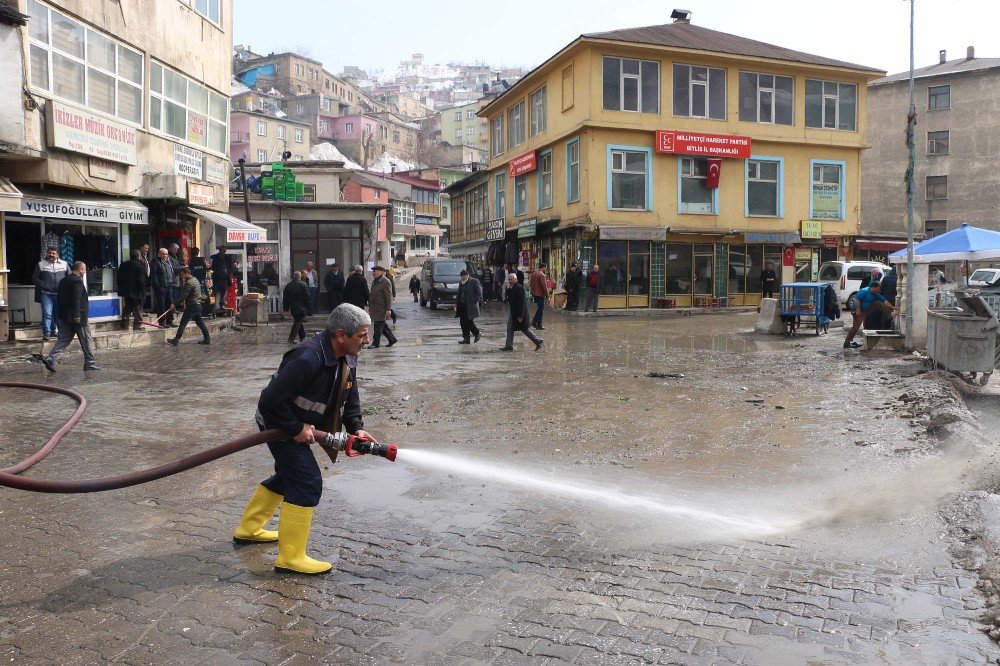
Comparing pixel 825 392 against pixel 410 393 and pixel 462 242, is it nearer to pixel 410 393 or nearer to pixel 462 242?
pixel 410 393

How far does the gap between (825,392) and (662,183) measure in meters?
22.9

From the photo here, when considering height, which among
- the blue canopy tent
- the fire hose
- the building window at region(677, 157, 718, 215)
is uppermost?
the building window at region(677, 157, 718, 215)

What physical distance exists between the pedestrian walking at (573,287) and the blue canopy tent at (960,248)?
14.2 m

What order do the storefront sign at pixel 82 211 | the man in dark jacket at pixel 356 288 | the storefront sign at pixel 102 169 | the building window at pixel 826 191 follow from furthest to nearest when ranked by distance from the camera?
the building window at pixel 826 191
the man in dark jacket at pixel 356 288
the storefront sign at pixel 102 169
the storefront sign at pixel 82 211

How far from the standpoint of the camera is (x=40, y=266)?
1539 centimetres

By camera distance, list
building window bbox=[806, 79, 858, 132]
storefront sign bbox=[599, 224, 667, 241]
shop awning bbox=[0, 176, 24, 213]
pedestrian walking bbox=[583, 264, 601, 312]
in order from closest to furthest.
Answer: shop awning bbox=[0, 176, 24, 213]
pedestrian walking bbox=[583, 264, 601, 312]
storefront sign bbox=[599, 224, 667, 241]
building window bbox=[806, 79, 858, 132]

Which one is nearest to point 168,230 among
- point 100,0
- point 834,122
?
point 100,0

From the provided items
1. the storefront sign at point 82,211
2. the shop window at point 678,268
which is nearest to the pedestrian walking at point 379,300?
the storefront sign at point 82,211

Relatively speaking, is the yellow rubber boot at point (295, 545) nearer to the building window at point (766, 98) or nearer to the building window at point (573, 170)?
the building window at point (573, 170)

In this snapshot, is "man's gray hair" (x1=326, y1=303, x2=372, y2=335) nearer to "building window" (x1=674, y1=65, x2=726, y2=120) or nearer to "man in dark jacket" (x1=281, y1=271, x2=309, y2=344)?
"man in dark jacket" (x1=281, y1=271, x2=309, y2=344)

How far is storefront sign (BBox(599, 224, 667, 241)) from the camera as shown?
105 feet

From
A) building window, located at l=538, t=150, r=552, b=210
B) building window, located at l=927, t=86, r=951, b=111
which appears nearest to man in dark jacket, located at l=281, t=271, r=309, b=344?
building window, located at l=538, t=150, r=552, b=210

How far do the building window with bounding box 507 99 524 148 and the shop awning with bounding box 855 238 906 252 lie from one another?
1646 cm

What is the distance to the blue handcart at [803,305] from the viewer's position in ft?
66.5
